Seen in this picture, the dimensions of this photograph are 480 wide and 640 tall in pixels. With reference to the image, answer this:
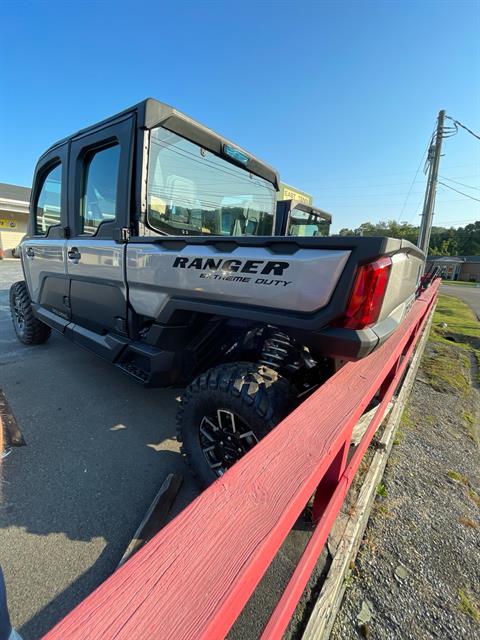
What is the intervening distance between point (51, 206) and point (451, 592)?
503 centimetres

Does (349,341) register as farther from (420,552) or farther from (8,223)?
(8,223)

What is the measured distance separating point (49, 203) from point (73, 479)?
3379 millimetres

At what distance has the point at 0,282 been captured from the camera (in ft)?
38.9

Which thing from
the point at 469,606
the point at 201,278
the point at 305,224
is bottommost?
the point at 469,606

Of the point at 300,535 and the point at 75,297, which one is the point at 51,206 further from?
the point at 300,535

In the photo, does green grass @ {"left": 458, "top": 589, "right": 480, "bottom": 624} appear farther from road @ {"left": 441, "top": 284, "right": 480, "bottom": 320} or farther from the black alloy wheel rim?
road @ {"left": 441, "top": 284, "right": 480, "bottom": 320}

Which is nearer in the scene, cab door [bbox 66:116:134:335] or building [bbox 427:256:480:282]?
cab door [bbox 66:116:134:335]

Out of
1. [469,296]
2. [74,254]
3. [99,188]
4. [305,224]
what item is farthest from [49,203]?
[469,296]

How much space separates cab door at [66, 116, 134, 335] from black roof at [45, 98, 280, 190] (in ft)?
0.22

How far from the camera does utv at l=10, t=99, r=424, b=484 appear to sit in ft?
5.40

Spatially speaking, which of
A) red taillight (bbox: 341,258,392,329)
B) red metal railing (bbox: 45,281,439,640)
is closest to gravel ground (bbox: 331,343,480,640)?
red metal railing (bbox: 45,281,439,640)

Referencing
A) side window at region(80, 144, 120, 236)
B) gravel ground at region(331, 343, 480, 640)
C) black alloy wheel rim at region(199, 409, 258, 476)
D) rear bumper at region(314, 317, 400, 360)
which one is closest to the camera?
gravel ground at region(331, 343, 480, 640)

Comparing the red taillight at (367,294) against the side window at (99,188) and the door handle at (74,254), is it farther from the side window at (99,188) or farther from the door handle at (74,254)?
the door handle at (74,254)

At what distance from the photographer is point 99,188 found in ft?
10.1
